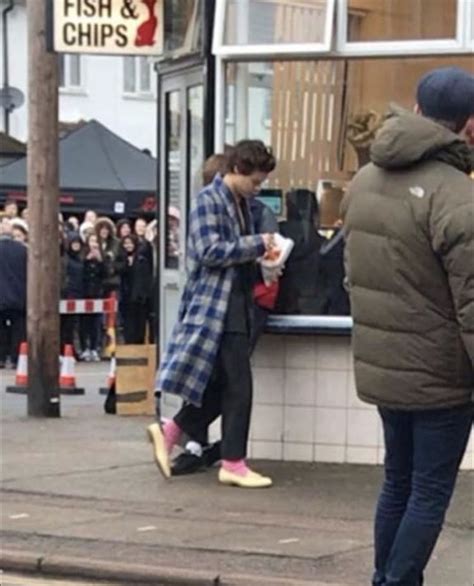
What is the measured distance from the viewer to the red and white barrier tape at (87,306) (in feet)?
62.6

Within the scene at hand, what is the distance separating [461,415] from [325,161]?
4.30 meters

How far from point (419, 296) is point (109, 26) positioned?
548cm

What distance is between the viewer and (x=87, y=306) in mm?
19297

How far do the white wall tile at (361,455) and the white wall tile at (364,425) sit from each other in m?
0.04

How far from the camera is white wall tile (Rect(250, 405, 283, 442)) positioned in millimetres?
9281

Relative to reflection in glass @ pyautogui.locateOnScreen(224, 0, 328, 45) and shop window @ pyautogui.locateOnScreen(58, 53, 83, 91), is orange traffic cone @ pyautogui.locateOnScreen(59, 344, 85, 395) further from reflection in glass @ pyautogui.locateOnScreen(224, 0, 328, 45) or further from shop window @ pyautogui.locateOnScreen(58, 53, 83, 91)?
shop window @ pyautogui.locateOnScreen(58, 53, 83, 91)

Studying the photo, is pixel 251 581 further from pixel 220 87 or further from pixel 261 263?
pixel 220 87

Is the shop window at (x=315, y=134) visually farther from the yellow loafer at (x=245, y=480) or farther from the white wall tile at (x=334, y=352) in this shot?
the yellow loafer at (x=245, y=480)

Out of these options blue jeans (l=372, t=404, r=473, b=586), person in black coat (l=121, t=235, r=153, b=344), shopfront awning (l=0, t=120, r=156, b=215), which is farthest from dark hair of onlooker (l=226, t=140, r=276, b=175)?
shopfront awning (l=0, t=120, r=156, b=215)

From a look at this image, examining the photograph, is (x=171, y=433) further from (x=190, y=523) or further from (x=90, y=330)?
(x=90, y=330)

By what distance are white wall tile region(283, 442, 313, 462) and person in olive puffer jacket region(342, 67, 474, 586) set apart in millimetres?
3861

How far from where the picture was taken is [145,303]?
61.0 ft

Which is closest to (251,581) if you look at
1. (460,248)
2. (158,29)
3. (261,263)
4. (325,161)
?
(460,248)

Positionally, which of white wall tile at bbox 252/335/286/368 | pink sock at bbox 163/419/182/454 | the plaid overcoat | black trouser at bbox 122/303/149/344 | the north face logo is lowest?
black trouser at bbox 122/303/149/344
